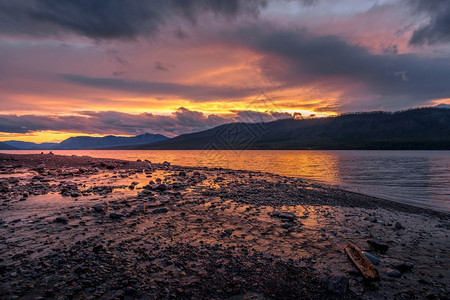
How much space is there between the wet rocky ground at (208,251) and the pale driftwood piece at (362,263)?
162mm

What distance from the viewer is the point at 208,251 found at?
6.33 m

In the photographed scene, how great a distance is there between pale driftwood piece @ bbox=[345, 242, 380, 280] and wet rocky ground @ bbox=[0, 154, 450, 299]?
162 millimetres

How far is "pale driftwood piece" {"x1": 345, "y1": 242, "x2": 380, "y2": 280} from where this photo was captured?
5.17m

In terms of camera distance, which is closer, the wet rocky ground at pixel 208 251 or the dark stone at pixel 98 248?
the wet rocky ground at pixel 208 251

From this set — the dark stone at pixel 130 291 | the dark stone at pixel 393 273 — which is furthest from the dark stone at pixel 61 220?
the dark stone at pixel 393 273

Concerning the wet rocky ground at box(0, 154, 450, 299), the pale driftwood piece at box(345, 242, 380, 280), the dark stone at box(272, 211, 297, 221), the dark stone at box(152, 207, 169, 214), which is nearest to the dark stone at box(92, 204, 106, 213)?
the wet rocky ground at box(0, 154, 450, 299)

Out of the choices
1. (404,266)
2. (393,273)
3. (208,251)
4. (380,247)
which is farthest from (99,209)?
(404,266)

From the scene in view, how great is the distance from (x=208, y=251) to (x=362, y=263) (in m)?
4.03

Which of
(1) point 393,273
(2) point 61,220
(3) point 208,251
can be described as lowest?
(1) point 393,273

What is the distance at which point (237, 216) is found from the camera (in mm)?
9883

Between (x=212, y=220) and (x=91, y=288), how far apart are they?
5.25 meters

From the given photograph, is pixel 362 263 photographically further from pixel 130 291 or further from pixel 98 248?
pixel 98 248

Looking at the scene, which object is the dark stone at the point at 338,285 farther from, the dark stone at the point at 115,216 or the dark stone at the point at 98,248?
the dark stone at the point at 115,216

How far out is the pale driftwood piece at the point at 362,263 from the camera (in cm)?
517
